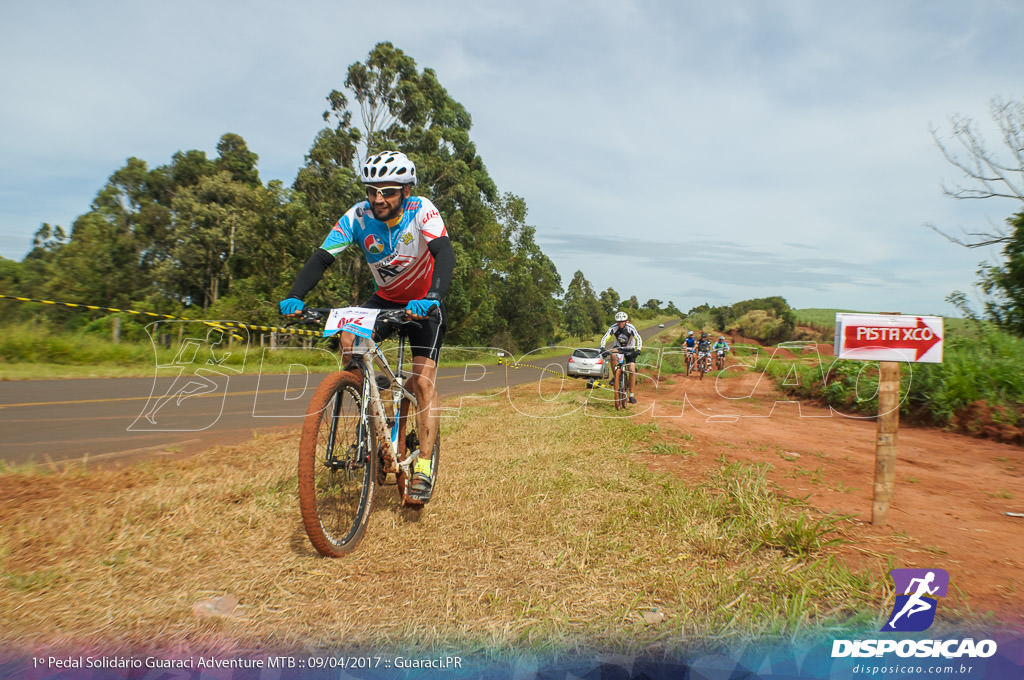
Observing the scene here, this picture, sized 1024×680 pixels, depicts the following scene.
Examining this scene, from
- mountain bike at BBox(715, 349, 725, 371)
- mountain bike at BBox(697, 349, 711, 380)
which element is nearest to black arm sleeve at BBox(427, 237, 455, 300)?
mountain bike at BBox(697, 349, 711, 380)

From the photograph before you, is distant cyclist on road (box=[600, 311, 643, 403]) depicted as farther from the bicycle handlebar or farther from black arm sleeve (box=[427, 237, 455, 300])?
the bicycle handlebar

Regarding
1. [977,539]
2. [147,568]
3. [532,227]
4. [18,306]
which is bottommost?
[147,568]

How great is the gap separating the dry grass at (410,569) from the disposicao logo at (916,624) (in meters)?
0.12

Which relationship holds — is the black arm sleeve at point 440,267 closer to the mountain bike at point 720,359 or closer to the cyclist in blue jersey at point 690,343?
the cyclist in blue jersey at point 690,343

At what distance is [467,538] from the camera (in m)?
3.07

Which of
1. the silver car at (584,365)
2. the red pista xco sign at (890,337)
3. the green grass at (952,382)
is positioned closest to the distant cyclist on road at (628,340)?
the green grass at (952,382)

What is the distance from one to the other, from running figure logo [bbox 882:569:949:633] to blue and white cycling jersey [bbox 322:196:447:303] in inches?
119

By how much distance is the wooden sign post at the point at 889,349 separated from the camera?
344cm

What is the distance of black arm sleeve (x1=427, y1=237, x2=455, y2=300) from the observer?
126 inches

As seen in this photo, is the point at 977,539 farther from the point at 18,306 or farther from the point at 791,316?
the point at 18,306

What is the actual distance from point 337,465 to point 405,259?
4.67 ft

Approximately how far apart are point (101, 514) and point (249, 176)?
173ft

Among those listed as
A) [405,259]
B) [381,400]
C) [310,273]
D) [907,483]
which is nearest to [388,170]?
[405,259]

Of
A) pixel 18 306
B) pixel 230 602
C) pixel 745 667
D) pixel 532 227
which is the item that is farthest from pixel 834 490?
pixel 532 227
